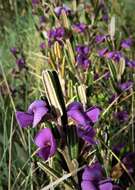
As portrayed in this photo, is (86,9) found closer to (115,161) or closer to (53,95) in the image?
(115,161)

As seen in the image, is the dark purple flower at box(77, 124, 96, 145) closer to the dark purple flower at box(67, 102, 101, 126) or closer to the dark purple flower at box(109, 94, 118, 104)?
the dark purple flower at box(67, 102, 101, 126)

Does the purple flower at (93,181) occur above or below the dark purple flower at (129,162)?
below

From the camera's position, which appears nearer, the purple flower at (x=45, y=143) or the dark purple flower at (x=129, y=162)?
the purple flower at (x=45, y=143)

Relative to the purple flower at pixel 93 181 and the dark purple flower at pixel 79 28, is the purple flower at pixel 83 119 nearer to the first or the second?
the purple flower at pixel 93 181

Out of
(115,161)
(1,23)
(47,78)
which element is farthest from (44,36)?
(1,23)

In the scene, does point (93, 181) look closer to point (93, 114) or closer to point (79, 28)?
point (93, 114)

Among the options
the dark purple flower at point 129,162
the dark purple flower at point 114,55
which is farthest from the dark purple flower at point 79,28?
the dark purple flower at point 129,162

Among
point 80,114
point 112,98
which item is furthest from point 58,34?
point 80,114
